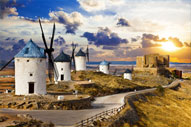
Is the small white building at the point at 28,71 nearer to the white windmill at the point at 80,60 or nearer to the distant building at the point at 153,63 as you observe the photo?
the white windmill at the point at 80,60

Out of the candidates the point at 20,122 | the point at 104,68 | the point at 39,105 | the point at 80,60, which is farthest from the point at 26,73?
the point at 104,68

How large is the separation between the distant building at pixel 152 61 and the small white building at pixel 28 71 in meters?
77.6

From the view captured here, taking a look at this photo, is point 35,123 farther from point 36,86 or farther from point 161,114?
point 161,114

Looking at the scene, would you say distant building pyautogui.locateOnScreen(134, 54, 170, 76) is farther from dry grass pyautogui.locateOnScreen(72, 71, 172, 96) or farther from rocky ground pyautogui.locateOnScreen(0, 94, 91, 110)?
rocky ground pyautogui.locateOnScreen(0, 94, 91, 110)

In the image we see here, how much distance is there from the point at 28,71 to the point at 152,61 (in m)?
81.6

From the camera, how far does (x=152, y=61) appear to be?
10394 centimetres

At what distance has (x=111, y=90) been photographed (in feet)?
163

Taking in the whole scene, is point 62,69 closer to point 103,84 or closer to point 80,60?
point 103,84

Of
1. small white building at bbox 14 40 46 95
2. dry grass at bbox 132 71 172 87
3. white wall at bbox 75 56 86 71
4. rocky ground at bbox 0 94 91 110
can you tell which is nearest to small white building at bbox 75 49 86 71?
white wall at bbox 75 56 86 71

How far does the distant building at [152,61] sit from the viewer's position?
10344 cm

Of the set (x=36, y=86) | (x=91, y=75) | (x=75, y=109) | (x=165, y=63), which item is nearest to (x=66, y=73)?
(x=91, y=75)

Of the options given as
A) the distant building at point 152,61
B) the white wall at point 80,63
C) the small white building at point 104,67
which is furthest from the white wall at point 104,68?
the distant building at point 152,61

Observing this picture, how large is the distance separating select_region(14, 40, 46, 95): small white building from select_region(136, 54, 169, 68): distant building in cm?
7756

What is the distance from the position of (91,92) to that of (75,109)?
1647 cm
